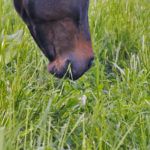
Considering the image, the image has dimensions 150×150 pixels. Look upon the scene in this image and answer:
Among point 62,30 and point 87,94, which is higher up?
point 62,30

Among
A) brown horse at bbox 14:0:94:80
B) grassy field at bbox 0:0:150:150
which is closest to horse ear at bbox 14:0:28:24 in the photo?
brown horse at bbox 14:0:94:80

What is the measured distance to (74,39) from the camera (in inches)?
50.6

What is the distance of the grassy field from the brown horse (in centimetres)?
13

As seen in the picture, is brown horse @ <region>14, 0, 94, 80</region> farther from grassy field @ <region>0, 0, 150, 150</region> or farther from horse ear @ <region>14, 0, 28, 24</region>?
grassy field @ <region>0, 0, 150, 150</region>

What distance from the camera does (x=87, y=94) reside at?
5.87ft

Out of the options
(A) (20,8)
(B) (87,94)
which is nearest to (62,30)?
(A) (20,8)

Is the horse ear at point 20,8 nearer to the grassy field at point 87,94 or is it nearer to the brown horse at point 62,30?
the brown horse at point 62,30

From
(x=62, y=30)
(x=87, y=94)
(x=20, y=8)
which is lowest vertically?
(x=87, y=94)

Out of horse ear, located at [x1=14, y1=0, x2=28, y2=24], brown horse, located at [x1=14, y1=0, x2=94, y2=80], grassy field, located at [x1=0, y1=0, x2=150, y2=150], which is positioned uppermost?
horse ear, located at [x1=14, y1=0, x2=28, y2=24]

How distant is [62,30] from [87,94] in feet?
1.93

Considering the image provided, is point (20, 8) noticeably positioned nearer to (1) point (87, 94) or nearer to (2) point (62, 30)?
(2) point (62, 30)

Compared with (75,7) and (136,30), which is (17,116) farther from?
(136,30)

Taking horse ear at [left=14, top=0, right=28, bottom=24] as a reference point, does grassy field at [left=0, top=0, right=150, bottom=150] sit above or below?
below

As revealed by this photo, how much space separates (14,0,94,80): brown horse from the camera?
3.98 feet
